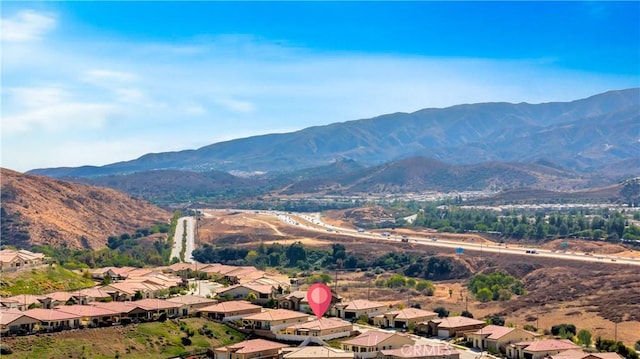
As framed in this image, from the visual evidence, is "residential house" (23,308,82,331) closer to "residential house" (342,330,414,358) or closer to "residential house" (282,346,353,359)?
"residential house" (282,346,353,359)

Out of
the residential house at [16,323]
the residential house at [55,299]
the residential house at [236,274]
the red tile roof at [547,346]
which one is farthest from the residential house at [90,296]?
the red tile roof at [547,346]

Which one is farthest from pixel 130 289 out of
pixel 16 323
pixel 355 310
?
pixel 355 310

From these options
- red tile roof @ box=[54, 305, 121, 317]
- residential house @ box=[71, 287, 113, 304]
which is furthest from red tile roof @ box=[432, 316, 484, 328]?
residential house @ box=[71, 287, 113, 304]

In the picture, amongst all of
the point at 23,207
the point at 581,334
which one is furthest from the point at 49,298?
the point at 23,207

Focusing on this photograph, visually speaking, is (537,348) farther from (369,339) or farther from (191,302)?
(191,302)

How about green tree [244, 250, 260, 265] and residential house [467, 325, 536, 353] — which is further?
green tree [244, 250, 260, 265]
